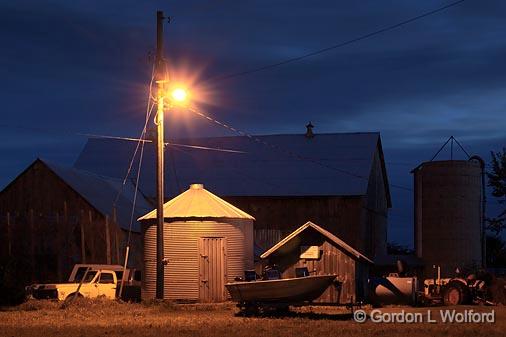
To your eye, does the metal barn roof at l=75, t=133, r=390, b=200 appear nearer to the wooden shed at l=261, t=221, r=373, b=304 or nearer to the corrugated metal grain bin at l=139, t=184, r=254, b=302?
the corrugated metal grain bin at l=139, t=184, r=254, b=302

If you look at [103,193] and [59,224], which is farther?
[103,193]

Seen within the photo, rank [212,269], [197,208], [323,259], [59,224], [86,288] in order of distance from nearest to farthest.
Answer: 1. [86,288]
2. [323,259]
3. [212,269]
4. [197,208]
5. [59,224]

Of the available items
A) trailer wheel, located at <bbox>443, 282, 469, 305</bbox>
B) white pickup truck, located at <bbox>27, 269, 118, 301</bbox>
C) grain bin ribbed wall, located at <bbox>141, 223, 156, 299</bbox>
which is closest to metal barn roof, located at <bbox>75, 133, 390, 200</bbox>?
trailer wheel, located at <bbox>443, 282, 469, 305</bbox>

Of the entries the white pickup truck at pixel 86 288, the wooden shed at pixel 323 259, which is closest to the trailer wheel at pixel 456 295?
the wooden shed at pixel 323 259

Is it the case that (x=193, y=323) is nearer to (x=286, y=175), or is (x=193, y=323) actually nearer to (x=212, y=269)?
(x=212, y=269)

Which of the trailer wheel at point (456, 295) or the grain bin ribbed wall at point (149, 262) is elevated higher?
the grain bin ribbed wall at point (149, 262)

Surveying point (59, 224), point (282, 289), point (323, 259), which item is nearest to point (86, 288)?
point (59, 224)

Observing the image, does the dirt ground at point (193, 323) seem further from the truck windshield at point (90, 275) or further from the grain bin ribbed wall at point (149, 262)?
the grain bin ribbed wall at point (149, 262)

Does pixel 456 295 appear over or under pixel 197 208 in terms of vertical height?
under

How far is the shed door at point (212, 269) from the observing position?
32.8 meters

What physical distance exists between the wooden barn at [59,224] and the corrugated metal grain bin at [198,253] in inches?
216

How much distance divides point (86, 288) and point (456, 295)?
1421 centimetres

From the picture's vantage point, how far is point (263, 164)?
51.9m

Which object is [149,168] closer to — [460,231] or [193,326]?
[460,231]
